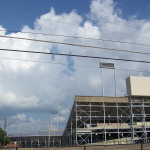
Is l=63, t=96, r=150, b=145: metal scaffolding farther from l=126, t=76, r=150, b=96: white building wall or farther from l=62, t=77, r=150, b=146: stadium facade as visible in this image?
l=126, t=76, r=150, b=96: white building wall

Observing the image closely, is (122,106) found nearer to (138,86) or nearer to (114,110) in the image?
(114,110)

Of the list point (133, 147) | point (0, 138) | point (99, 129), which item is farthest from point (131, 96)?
point (0, 138)

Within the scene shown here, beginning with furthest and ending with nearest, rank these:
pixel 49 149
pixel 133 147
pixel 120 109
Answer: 1. pixel 120 109
2. pixel 133 147
3. pixel 49 149

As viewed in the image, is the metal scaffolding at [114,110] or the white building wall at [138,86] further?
the white building wall at [138,86]

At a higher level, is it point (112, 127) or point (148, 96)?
point (148, 96)

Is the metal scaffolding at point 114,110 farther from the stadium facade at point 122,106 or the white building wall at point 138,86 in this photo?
the white building wall at point 138,86

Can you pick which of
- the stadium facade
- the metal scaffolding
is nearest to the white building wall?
the stadium facade

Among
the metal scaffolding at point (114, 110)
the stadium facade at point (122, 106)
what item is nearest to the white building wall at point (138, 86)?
the stadium facade at point (122, 106)

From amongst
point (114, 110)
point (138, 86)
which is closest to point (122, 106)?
point (114, 110)

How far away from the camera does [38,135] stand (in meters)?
80.2

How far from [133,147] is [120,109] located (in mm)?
33686

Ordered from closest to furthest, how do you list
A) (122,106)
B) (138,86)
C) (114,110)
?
(138,86) → (122,106) → (114,110)

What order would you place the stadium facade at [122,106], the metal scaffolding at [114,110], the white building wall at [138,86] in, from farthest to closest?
1. the white building wall at [138,86]
2. the stadium facade at [122,106]
3. the metal scaffolding at [114,110]

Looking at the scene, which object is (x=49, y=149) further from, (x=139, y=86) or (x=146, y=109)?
(x=146, y=109)
